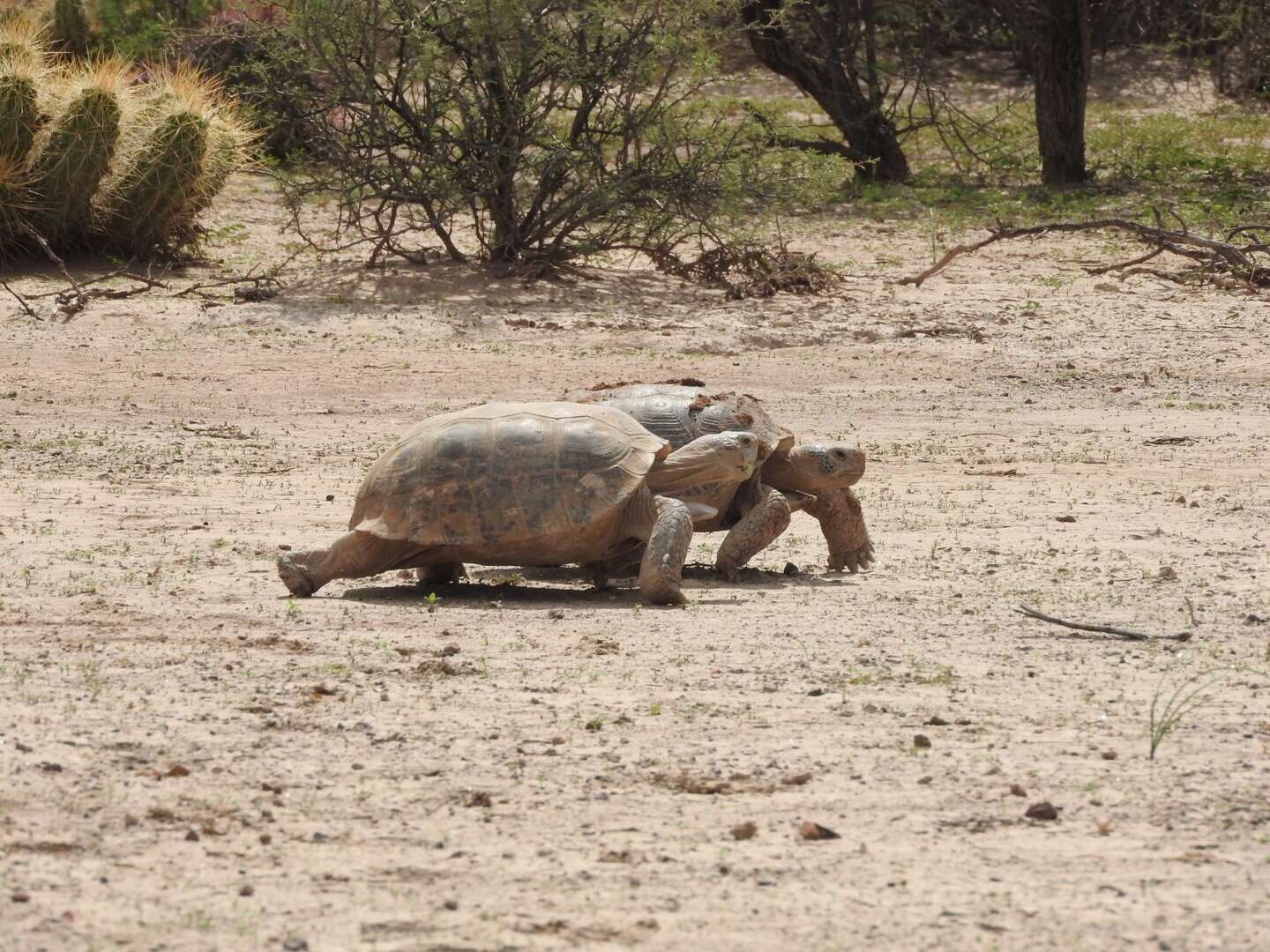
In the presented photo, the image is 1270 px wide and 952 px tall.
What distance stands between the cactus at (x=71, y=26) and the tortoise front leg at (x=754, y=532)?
14.1 meters

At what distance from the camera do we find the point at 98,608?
543 cm

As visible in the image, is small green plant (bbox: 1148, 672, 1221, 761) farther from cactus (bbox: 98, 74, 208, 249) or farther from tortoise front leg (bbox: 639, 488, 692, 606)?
cactus (bbox: 98, 74, 208, 249)

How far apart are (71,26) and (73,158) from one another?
623 centimetres

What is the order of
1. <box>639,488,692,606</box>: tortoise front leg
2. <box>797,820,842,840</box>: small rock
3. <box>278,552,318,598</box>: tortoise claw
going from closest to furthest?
1. <box>797,820,842,840</box>: small rock
2. <box>639,488,692,606</box>: tortoise front leg
3. <box>278,552,318,598</box>: tortoise claw

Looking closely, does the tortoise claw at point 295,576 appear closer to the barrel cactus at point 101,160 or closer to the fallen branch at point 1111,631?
the fallen branch at point 1111,631

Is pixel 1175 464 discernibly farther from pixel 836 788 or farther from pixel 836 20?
pixel 836 20

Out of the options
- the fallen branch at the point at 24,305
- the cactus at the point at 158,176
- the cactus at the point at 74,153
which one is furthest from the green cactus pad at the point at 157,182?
the fallen branch at the point at 24,305

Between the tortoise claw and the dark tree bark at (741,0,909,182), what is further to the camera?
the dark tree bark at (741,0,909,182)

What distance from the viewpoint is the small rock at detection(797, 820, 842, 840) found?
11.6ft

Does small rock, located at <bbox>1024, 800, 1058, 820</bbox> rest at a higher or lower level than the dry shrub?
higher

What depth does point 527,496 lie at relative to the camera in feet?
18.6

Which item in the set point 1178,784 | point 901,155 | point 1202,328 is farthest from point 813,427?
point 901,155

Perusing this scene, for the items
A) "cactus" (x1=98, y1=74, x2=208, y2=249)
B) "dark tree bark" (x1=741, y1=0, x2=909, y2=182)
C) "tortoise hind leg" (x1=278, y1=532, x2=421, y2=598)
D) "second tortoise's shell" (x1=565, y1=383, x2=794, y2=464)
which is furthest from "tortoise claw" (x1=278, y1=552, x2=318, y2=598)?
"dark tree bark" (x1=741, y1=0, x2=909, y2=182)

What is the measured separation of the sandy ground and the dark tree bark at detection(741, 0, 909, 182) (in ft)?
28.6
